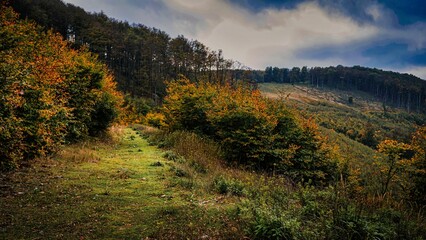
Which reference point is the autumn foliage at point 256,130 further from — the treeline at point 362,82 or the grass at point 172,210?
the treeline at point 362,82

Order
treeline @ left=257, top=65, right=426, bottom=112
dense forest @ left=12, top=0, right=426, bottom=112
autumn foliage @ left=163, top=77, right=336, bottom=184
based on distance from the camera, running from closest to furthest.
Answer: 1. autumn foliage @ left=163, top=77, right=336, bottom=184
2. dense forest @ left=12, top=0, right=426, bottom=112
3. treeline @ left=257, top=65, right=426, bottom=112

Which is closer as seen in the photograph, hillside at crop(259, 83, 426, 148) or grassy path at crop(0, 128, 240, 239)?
grassy path at crop(0, 128, 240, 239)

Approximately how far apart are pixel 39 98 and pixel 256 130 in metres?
10.7

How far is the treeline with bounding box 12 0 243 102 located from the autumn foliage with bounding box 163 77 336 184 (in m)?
40.1

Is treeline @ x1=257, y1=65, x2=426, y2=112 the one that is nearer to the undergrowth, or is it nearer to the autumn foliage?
the autumn foliage

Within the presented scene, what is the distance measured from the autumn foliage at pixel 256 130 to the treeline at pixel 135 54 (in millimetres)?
40090

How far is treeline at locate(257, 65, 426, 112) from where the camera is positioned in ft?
501

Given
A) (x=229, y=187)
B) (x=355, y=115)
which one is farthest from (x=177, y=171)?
(x=355, y=115)

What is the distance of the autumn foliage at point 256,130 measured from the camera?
1498cm

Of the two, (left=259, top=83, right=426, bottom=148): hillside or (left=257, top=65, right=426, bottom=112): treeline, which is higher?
(left=257, top=65, right=426, bottom=112): treeline

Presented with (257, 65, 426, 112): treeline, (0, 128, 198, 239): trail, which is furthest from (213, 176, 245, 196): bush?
(257, 65, 426, 112): treeline

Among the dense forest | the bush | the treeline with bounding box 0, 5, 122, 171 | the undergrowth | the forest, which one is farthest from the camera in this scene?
the dense forest

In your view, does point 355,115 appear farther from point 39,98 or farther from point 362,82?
point 39,98

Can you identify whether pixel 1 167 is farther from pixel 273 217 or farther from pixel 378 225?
pixel 378 225
